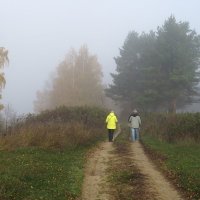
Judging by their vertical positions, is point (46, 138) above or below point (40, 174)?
above

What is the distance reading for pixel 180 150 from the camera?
771 inches

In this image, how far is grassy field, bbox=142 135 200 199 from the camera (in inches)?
465

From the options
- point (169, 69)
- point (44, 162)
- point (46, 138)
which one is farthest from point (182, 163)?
point (169, 69)

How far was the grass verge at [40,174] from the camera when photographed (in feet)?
35.6

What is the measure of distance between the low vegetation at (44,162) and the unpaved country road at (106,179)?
36cm

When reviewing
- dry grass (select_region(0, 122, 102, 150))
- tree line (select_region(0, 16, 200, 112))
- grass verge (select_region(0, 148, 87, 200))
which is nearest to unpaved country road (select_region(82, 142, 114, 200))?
grass verge (select_region(0, 148, 87, 200))

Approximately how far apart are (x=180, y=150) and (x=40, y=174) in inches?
347

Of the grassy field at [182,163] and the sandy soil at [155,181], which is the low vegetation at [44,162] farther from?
the grassy field at [182,163]

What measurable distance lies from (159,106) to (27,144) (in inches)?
1557

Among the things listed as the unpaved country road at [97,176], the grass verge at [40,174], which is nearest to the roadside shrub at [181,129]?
the unpaved country road at [97,176]

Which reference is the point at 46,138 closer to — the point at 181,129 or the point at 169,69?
the point at 181,129

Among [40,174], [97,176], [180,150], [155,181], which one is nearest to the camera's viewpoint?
[155,181]

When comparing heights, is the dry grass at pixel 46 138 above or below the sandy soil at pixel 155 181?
above

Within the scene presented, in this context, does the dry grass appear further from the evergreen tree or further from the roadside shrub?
the evergreen tree
